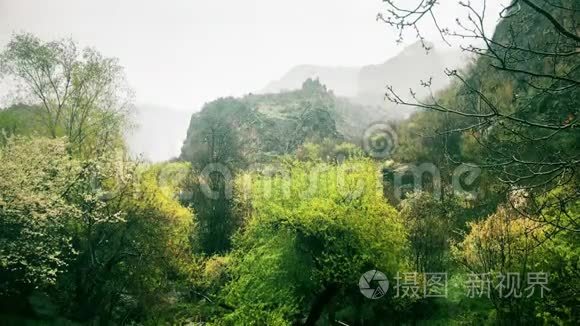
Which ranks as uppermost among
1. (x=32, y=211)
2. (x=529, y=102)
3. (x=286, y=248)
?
(x=529, y=102)

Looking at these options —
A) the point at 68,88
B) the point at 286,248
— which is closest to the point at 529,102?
the point at 286,248

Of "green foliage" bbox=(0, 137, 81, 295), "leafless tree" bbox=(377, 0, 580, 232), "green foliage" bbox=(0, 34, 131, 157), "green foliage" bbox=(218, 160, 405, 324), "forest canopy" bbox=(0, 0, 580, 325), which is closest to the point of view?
"leafless tree" bbox=(377, 0, 580, 232)

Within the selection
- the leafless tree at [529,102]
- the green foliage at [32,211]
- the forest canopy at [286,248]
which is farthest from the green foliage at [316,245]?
the green foliage at [32,211]

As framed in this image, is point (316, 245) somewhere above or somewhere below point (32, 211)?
below

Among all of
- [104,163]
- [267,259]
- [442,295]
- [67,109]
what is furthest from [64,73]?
[442,295]

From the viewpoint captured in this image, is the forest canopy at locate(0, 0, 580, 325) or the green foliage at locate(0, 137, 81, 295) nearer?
the forest canopy at locate(0, 0, 580, 325)

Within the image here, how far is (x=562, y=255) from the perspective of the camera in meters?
11.9

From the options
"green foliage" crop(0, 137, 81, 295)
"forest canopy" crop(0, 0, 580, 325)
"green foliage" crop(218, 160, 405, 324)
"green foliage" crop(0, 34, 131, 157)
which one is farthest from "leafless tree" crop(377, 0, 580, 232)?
"green foliage" crop(0, 34, 131, 157)

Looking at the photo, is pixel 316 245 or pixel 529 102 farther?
pixel 316 245

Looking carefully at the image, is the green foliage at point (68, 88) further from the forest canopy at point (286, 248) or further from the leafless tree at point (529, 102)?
the leafless tree at point (529, 102)

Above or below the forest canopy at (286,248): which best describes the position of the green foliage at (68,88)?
above

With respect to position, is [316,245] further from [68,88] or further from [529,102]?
[68,88]

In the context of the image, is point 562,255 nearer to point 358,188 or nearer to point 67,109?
point 358,188

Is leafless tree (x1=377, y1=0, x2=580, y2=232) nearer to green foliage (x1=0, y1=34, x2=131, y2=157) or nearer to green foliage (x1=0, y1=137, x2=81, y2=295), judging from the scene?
green foliage (x1=0, y1=137, x2=81, y2=295)
